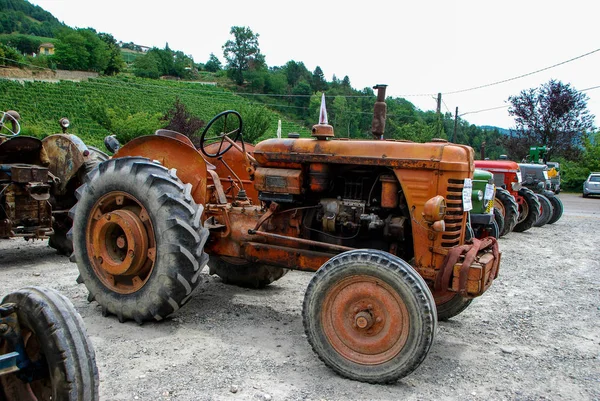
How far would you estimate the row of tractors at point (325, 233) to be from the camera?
354cm

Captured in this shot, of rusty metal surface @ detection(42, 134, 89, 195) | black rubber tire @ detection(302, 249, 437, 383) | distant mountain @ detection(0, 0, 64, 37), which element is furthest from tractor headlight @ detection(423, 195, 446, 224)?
distant mountain @ detection(0, 0, 64, 37)

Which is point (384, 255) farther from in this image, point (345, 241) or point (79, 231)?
point (79, 231)

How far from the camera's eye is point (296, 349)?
13.4 ft

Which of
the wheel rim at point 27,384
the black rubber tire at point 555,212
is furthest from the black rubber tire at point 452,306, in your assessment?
the black rubber tire at point 555,212

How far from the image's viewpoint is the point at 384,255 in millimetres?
3545

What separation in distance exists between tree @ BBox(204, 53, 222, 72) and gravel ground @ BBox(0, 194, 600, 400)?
109m

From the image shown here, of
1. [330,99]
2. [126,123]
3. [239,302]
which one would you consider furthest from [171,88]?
[239,302]

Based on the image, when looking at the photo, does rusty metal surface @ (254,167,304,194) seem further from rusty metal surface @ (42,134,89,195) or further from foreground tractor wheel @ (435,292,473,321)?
rusty metal surface @ (42,134,89,195)

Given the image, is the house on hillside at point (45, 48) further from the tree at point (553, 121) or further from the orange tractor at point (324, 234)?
the orange tractor at point (324, 234)

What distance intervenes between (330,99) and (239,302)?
6985 centimetres

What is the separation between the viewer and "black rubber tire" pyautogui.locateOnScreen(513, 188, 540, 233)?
11.5m

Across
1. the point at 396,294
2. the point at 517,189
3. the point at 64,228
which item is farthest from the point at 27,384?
the point at 517,189

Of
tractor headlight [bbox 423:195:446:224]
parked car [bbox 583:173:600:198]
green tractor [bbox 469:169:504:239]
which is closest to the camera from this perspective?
tractor headlight [bbox 423:195:446:224]

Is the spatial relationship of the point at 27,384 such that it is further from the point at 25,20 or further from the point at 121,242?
the point at 25,20
